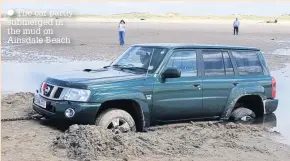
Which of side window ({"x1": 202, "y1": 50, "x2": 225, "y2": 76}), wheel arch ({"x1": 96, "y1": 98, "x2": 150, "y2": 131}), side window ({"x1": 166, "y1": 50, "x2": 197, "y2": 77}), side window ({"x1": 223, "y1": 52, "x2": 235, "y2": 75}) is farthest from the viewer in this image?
side window ({"x1": 223, "y1": 52, "x2": 235, "y2": 75})

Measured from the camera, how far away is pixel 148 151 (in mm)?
7191

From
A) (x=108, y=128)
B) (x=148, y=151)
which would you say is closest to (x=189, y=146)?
(x=148, y=151)

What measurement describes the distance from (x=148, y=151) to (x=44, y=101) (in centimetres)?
201

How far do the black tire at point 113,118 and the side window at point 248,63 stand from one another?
8.73ft

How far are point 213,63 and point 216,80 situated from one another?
347 millimetres

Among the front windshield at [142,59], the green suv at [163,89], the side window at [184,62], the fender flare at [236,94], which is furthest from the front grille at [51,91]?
the fender flare at [236,94]

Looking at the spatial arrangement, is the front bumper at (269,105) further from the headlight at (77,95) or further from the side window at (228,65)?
the headlight at (77,95)

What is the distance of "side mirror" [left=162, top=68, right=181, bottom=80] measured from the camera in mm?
8445

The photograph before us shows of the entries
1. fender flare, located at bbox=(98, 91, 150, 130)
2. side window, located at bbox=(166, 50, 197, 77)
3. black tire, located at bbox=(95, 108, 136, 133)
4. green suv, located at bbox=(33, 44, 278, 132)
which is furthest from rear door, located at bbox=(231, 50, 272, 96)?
black tire, located at bbox=(95, 108, 136, 133)

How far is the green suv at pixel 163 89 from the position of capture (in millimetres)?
7805

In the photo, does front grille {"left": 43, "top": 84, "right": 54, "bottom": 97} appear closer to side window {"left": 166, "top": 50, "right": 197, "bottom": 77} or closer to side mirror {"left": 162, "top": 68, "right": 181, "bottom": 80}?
side mirror {"left": 162, "top": 68, "right": 181, "bottom": 80}

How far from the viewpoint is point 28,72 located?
16688mm

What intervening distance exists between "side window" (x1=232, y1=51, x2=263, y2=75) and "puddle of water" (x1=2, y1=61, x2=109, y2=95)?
14.2 ft

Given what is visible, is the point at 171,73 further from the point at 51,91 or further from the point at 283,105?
the point at 283,105
